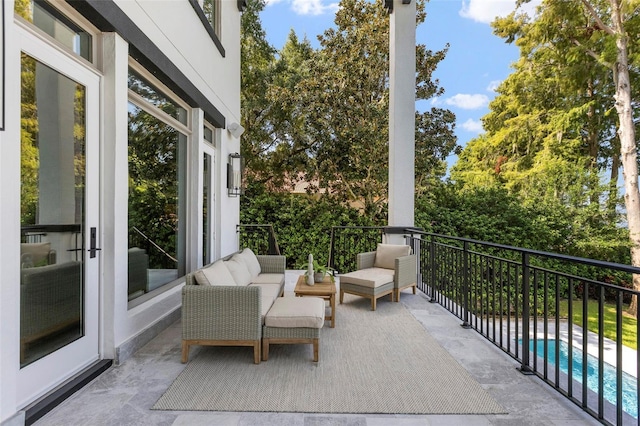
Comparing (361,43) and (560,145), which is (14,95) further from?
(560,145)

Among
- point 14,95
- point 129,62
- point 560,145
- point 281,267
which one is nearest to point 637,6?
point 560,145

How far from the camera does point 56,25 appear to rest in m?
2.22

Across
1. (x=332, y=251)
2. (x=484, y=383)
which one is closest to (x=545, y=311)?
(x=484, y=383)

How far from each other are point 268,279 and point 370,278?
51.2 inches

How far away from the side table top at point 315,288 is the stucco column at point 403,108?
2405 mm

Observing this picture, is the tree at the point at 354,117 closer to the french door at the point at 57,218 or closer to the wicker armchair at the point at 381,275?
the wicker armchair at the point at 381,275

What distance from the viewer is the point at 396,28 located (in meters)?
5.91

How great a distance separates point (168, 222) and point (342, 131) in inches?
198

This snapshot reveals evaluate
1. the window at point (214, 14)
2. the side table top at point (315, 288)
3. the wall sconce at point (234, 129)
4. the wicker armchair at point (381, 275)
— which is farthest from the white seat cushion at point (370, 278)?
the window at point (214, 14)

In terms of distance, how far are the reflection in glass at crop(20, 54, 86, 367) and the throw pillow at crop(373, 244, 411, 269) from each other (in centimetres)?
372

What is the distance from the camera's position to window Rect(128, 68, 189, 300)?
316cm

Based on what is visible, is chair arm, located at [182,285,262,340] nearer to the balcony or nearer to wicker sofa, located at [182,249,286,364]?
wicker sofa, located at [182,249,286,364]

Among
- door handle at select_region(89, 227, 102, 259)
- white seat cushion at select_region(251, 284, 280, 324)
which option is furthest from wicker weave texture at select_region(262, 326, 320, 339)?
door handle at select_region(89, 227, 102, 259)

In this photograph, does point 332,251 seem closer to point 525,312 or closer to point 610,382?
point 525,312
